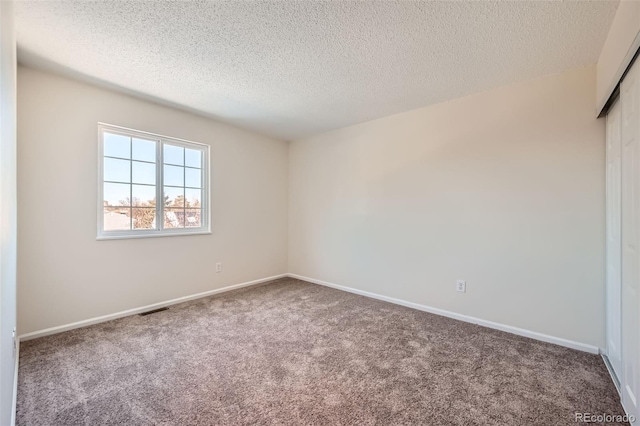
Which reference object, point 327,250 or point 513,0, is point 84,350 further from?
point 513,0

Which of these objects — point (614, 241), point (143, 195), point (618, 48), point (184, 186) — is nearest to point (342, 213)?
point (184, 186)

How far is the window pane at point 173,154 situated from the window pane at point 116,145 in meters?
0.40

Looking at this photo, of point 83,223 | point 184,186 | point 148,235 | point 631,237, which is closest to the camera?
point 631,237

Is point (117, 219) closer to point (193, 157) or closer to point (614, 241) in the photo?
point (193, 157)

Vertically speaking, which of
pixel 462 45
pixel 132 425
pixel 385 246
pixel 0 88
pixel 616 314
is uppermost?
pixel 462 45

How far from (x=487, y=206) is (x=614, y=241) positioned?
939mm

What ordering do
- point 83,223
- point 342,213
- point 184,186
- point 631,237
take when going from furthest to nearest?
point 342,213
point 184,186
point 83,223
point 631,237

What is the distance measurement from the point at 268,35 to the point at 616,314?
3.23m

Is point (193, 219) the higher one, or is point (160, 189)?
point (160, 189)

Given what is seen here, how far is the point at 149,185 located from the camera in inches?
126

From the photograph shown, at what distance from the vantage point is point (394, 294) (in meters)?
3.47

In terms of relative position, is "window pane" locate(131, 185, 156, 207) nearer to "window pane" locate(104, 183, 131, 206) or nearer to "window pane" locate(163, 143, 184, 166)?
"window pane" locate(104, 183, 131, 206)

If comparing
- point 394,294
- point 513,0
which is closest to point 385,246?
point 394,294

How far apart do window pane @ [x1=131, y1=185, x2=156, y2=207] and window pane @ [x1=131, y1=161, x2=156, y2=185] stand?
2.7 inches
